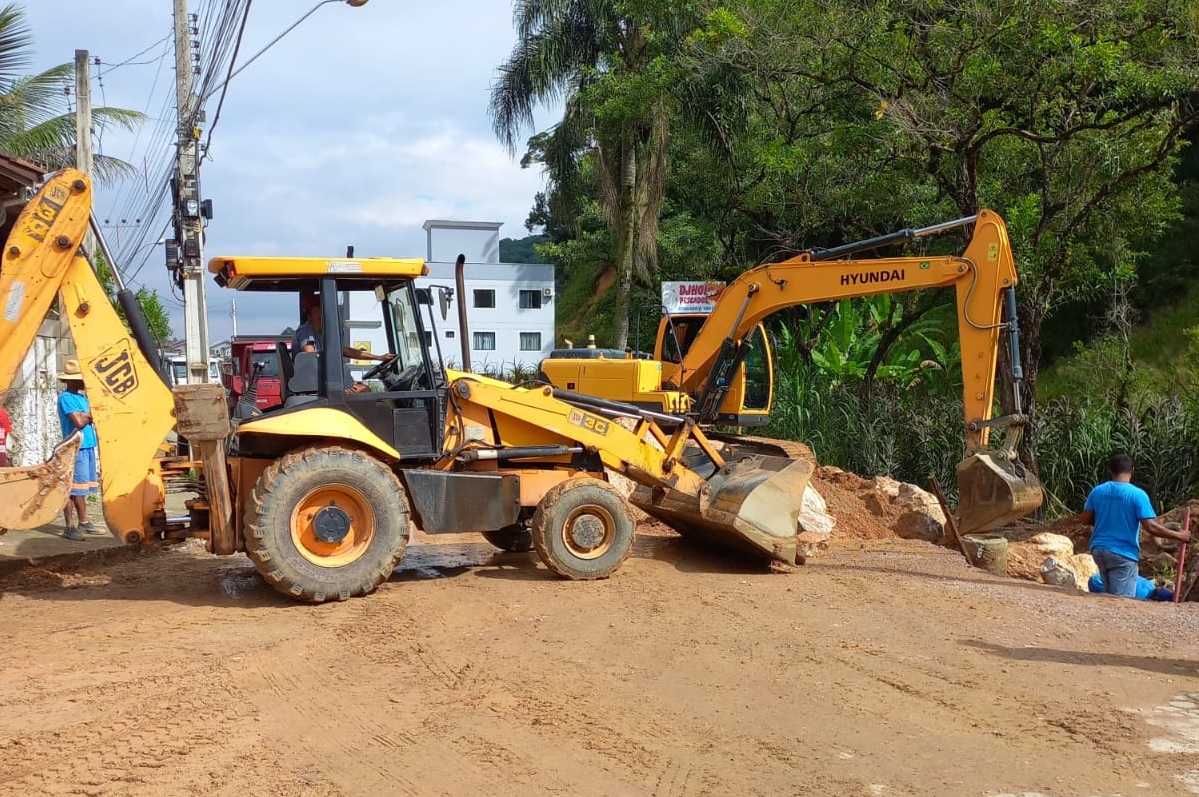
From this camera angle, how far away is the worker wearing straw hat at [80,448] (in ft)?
35.0

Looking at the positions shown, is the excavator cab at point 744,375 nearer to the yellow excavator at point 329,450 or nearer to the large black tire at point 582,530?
the yellow excavator at point 329,450

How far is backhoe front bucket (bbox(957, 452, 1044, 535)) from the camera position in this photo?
891 centimetres

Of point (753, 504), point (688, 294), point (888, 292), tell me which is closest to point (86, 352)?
point (753, 504)

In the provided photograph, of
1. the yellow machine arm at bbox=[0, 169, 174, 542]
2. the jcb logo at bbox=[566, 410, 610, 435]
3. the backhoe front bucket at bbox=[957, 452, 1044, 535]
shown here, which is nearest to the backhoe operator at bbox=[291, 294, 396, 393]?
the yellow machine arm at bbox=[0, 169, 174, 542]

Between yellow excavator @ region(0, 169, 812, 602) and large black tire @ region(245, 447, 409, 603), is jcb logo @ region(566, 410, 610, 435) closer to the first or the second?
yellow excavator @ region(0, 169, 812, 602)

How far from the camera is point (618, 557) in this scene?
8.73 m

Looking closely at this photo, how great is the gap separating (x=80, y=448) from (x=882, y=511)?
Result: 29.4ft

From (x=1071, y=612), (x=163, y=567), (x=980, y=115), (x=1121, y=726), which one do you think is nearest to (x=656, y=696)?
(x=1121, y=726)

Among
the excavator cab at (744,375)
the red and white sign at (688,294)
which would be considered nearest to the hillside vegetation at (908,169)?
the red and white sign at (688,294)

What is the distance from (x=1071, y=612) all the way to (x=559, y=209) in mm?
23935

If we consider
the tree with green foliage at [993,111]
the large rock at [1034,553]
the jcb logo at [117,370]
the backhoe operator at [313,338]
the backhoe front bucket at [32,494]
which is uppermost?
the tree with green foliage at [993,111]

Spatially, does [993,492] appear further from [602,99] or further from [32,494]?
[602,99]

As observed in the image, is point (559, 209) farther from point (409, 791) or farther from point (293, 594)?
point (409, 791)

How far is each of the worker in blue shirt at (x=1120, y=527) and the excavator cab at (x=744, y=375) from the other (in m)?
5.99
